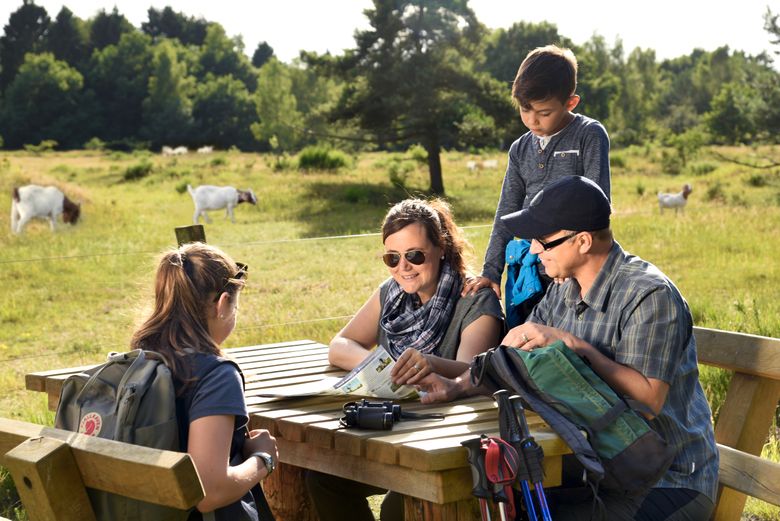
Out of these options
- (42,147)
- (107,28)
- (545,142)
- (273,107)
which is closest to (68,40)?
(107,28)

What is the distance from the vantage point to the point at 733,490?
3.05 m

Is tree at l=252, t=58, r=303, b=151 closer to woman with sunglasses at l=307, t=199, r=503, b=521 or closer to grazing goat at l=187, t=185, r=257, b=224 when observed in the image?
grazing goat at l=187, t=185, r=257, b=224

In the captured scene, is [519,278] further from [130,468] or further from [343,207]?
[343,207]

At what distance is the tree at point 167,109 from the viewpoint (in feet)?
206

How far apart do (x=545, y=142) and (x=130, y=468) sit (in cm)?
248

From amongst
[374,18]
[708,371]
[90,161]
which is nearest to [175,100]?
[90,161]

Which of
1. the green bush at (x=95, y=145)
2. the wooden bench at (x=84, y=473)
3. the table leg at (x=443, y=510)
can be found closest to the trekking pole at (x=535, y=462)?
the table leg at (x=443, y=510)

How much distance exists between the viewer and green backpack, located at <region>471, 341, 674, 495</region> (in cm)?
249

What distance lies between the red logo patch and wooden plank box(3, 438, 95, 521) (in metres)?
0.24

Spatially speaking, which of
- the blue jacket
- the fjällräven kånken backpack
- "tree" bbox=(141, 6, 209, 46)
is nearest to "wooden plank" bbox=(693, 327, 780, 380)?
the blue jacket

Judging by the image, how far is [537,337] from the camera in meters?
2.70

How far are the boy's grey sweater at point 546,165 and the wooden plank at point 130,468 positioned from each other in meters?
2.12

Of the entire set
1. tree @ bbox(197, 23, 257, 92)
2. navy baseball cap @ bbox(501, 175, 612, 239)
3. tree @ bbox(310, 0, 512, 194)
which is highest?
tree @ bbox(197, 23, 257, 92)

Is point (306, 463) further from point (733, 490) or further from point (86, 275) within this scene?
point (86, 275)
